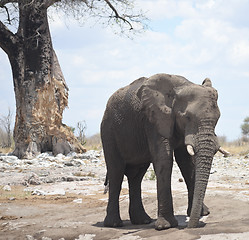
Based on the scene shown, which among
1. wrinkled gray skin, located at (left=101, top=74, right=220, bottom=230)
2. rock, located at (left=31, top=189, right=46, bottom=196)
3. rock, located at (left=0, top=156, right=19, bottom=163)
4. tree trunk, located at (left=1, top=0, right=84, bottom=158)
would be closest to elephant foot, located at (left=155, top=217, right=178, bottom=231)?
wrinkled gray skin, located at (left=101, top=74, right=220, bottom=230)

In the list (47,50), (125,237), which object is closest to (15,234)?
(125,237)

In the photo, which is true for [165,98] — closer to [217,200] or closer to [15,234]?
[217,200]

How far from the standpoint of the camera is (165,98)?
5.90m

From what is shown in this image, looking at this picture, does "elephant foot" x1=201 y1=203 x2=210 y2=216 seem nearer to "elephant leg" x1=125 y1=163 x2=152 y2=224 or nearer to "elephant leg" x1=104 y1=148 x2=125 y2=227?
"elephant leg" x1=125 y1=163 x2=152 y2=224

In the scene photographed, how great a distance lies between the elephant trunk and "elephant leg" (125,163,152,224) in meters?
1.40

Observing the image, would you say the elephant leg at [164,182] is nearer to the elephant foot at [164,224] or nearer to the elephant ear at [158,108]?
the elephant foot at [164,224]

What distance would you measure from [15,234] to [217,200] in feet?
9.73

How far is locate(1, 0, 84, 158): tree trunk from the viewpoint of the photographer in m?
17.8

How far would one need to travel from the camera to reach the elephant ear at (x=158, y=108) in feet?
18.9

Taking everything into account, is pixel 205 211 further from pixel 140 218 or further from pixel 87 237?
pixel 87 237

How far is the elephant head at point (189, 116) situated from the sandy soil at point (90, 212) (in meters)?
0.50

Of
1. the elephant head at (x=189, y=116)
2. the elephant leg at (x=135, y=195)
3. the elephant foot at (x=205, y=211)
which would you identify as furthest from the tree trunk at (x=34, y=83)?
the elephant head at (x=189, y=116)

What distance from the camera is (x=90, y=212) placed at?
7773 millimetres

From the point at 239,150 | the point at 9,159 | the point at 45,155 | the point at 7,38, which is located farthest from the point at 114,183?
the point at 239,150
